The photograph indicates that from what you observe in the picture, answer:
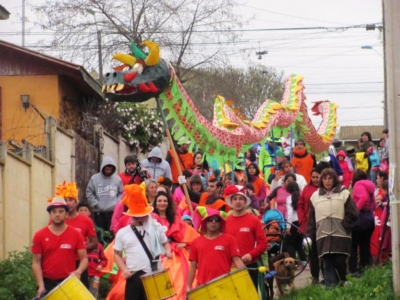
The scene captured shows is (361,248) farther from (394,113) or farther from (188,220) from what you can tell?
(394,113)

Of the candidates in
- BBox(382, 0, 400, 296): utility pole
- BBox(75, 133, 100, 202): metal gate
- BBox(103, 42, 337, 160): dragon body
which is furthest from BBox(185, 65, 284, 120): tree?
BBox(382, 0, 400, 296): utility pole

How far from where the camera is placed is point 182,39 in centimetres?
4131

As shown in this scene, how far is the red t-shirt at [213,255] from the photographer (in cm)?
1182

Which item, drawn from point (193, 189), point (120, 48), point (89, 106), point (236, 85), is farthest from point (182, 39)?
point (193, 189)

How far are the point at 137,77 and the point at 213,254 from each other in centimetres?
448

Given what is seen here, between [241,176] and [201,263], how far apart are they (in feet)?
33.1

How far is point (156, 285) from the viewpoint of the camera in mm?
11328

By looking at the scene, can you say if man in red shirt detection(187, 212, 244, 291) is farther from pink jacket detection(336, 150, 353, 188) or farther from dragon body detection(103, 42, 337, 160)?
pink jacket detection(336, 150, 353, 188)

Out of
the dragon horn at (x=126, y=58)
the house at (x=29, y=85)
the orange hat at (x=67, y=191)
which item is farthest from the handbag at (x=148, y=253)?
the house at (x=29, y=85)

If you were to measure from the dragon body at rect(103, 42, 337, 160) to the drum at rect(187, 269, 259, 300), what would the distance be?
17.1 feet

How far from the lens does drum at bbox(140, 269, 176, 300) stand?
11305mm

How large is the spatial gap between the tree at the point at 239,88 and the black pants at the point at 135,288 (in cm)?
3922

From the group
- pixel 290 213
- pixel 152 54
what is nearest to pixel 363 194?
pixel 290 213

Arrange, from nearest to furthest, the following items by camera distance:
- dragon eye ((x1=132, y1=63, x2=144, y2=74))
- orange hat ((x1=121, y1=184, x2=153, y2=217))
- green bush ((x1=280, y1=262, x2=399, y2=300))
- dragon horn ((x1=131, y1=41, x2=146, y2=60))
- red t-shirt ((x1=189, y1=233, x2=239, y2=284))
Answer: red t-shirt ((x1=189, y1=233, x2=239, y2=284)), orange hat ((x1=121, y1=184, x2=153, y2=217)), green bush ((x1=280, y1=262, x2=399, y2=300)), dragon eye ((x1=132, y1=63, x2=144, y2=74)), dragon horn ((x1=131, y1=41, x2=146, y2=60))
